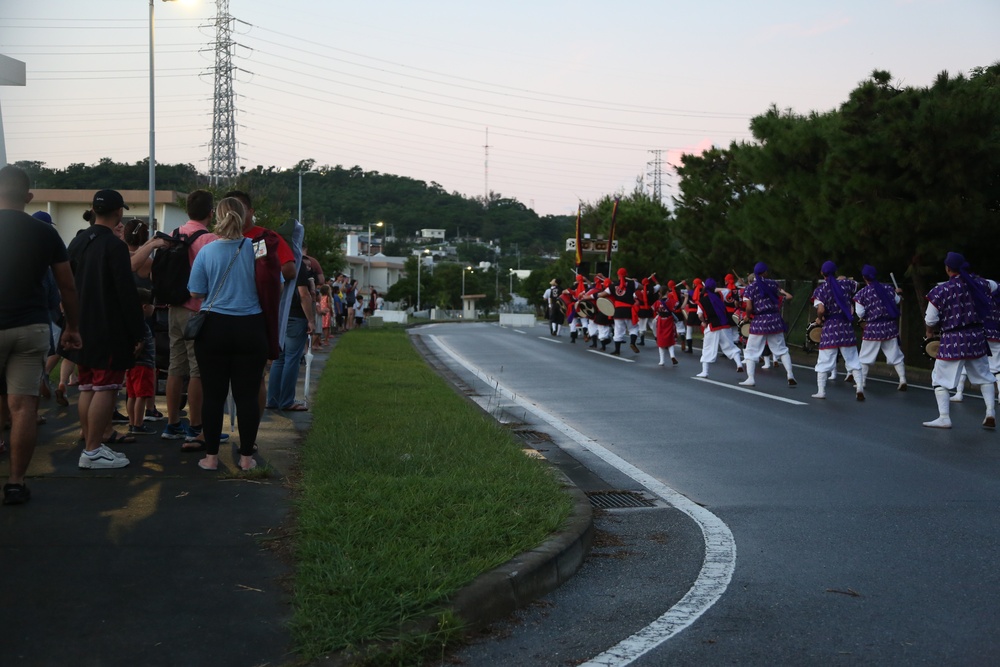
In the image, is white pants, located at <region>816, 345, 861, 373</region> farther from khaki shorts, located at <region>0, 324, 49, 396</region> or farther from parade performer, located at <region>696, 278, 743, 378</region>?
khaki shorts, located at <region>0, 324, 49, 396</region>

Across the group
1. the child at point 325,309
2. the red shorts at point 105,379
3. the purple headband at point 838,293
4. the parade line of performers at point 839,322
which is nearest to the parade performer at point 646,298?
the parade line of performers at point 839,322

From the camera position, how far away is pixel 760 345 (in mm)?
16672

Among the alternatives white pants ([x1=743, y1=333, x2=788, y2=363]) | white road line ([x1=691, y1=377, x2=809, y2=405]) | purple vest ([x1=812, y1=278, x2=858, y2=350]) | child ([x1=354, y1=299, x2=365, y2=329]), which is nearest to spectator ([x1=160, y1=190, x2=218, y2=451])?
white road line ([x1=691, y1=377, x2=809, y2=405])

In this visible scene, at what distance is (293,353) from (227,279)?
12.5 feet

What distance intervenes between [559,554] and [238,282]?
3187 mm

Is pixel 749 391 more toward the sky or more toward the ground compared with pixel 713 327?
more toward the ground

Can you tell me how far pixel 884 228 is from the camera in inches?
837

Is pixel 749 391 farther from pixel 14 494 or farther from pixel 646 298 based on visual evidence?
pixel 14 494

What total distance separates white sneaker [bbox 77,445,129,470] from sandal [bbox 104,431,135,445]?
1.07 meters

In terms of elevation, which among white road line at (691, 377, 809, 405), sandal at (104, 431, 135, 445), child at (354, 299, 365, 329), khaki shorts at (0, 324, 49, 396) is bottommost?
child at (354, 299, 365, 329)

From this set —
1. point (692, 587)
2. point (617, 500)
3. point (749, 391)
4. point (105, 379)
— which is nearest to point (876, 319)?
point (749, 391)

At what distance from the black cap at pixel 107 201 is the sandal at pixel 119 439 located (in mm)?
2010

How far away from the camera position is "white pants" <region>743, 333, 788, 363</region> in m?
16.6

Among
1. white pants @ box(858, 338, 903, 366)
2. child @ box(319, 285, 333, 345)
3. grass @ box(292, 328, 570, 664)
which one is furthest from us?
child @ box(319, 285, 333, 345)
